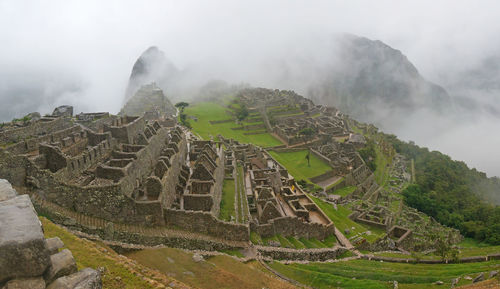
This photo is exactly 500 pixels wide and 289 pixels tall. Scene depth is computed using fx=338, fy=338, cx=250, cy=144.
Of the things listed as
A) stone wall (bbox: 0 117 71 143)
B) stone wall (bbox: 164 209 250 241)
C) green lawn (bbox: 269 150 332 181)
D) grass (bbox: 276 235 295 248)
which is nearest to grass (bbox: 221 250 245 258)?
stone wall (bbox: 164 209 250 241)

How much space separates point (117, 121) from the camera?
123ft

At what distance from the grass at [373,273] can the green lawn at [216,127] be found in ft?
141

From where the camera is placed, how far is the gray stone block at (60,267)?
706 cm

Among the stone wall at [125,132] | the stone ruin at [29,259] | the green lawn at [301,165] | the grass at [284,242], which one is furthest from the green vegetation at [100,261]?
the green lawn at [301,165]

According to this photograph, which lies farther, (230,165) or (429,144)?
(429,144)

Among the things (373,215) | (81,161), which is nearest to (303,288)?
(81,161)

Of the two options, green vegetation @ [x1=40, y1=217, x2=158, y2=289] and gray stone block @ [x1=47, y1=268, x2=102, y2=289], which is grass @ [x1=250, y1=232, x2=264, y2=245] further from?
gray stone block @ [x1=47, y1=268, x2=102, y2=289]

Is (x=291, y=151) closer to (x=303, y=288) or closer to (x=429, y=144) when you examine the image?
(x=303, y=288)

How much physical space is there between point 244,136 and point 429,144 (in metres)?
142

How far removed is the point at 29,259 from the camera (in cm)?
662

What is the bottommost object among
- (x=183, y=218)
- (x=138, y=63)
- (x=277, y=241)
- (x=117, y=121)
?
(x=277, y=241)

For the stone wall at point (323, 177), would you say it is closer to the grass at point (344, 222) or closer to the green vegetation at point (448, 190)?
the green vegetation at point (448, 190)

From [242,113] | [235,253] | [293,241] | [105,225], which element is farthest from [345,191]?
[105,225]

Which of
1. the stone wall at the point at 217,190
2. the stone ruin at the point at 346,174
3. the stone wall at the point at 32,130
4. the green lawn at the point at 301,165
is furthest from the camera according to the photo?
the green lawn at the point at 301,165
